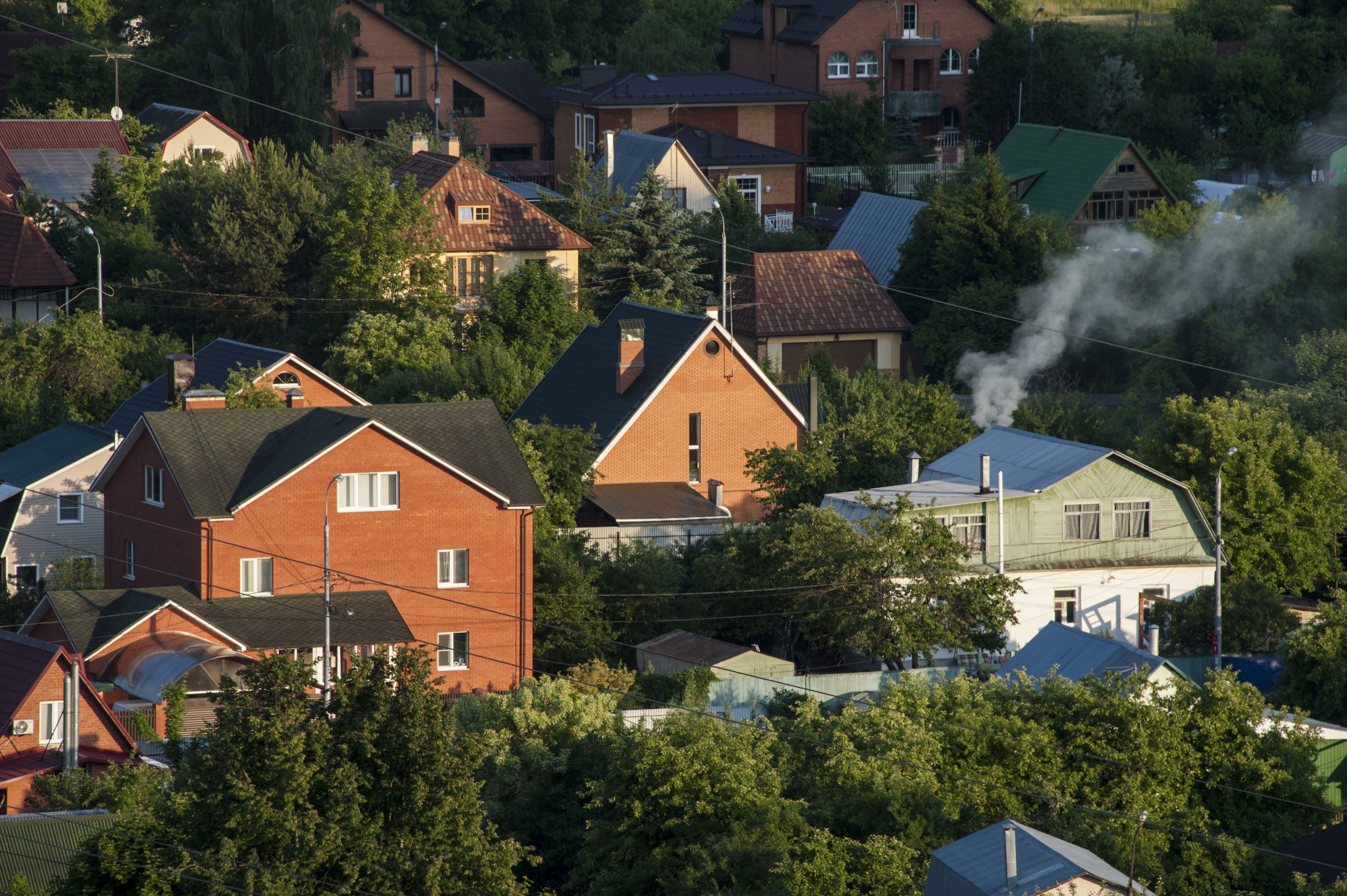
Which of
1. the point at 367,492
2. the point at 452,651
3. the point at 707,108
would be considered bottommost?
the point at 452,651

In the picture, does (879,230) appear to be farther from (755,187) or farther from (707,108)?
(707,108)

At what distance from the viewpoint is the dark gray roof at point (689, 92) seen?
69062 millimetres

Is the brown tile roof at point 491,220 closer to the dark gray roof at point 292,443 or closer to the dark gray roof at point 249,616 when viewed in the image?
the dark gray roof at point 292,443

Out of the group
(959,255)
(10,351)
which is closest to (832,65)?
(959,255)

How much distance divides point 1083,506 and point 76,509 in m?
22.7

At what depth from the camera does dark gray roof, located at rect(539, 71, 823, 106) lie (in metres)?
69.1

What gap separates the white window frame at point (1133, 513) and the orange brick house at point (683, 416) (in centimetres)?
861

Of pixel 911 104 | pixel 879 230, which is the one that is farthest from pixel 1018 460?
pixel 911 104

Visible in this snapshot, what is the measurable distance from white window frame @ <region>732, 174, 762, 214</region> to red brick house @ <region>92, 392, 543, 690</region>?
34674 millimetres

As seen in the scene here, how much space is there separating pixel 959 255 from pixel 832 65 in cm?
2481

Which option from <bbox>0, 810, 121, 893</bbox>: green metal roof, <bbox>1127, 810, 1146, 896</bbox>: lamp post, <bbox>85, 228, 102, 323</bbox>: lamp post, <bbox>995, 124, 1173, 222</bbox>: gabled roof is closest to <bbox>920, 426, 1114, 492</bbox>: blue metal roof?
<bbox>1127, 810, 1146, 896</bbox>: lamp post

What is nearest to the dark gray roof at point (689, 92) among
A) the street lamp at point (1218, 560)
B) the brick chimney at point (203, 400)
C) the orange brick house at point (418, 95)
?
the orange brick house at point (418, 95)

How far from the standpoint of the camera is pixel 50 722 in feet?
88.0

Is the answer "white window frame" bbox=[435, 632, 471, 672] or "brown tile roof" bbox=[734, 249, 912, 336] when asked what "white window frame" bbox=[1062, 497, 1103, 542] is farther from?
"brown tile roof" bbox=[734, 249, 912, 336]
